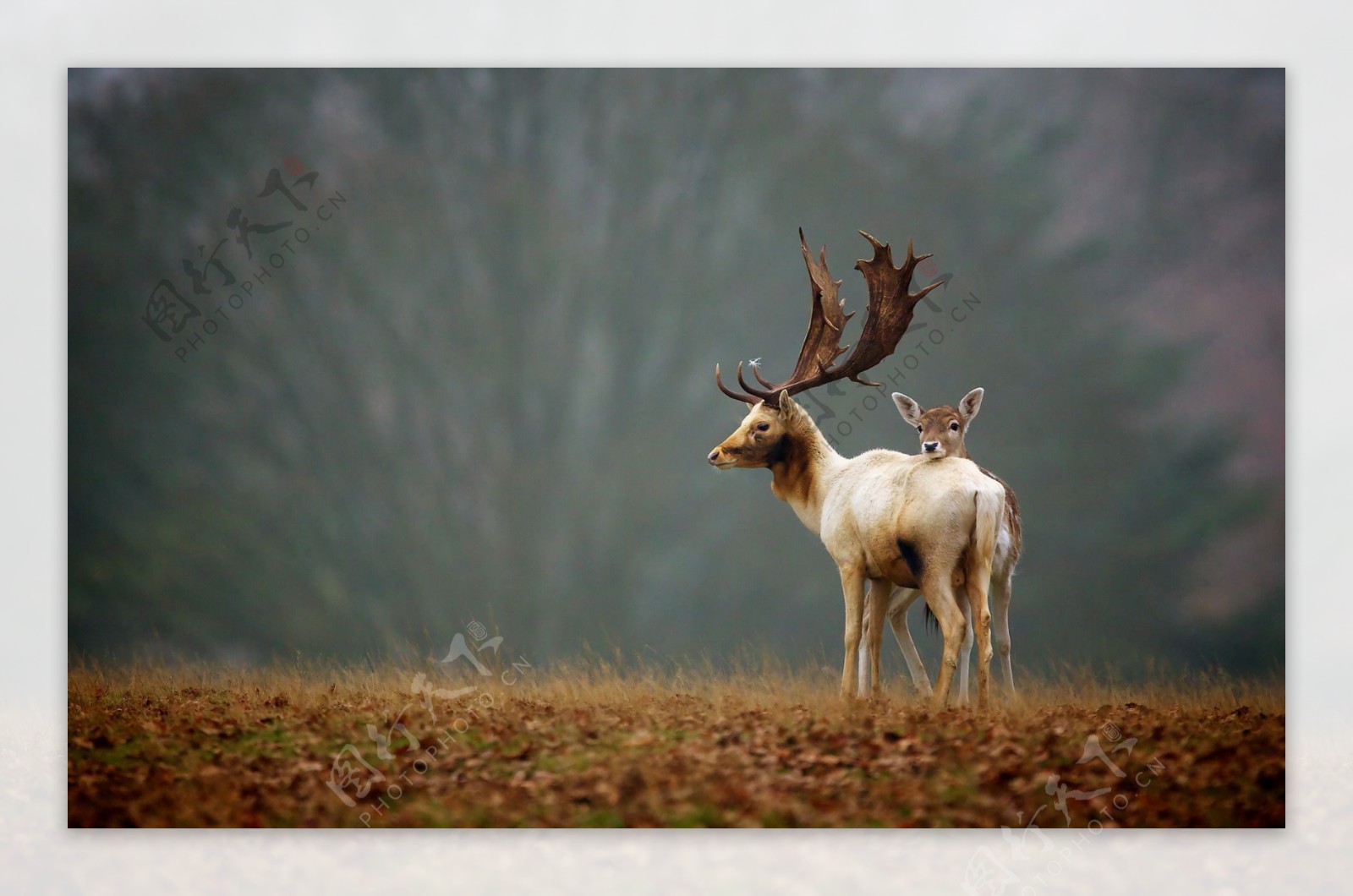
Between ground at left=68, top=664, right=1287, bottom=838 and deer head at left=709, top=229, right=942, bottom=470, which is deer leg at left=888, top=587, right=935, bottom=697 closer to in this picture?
ground at left=68, top=664, right=1287, bottom=838

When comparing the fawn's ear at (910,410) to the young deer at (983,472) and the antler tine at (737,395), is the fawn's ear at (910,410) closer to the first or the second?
the young deer at (983,472)

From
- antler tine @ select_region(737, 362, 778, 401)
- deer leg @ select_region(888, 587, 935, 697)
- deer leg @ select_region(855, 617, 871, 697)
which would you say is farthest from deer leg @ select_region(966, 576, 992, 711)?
antler tine @ select_region(737, 362, 778, 401)

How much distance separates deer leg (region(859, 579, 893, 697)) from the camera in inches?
257

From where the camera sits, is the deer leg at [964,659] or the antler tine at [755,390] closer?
the deer leg at [964,659]

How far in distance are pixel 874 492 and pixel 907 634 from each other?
886 millimetres

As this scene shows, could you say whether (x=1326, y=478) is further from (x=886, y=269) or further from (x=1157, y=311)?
(x=886, y=269)

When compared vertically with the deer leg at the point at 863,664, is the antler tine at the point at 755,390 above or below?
above

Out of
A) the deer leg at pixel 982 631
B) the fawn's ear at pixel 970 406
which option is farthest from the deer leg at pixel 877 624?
the fawn's ear at pixel 970 406

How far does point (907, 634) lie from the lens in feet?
22.2

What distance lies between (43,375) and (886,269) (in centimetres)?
478

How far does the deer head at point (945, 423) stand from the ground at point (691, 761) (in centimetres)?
136

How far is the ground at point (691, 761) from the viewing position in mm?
5906

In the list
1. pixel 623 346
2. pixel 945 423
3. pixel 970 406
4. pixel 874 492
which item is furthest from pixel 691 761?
pixel 623 346

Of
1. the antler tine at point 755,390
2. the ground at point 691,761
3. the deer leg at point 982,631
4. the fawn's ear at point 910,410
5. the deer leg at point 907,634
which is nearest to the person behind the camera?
the ground at point 691,761
